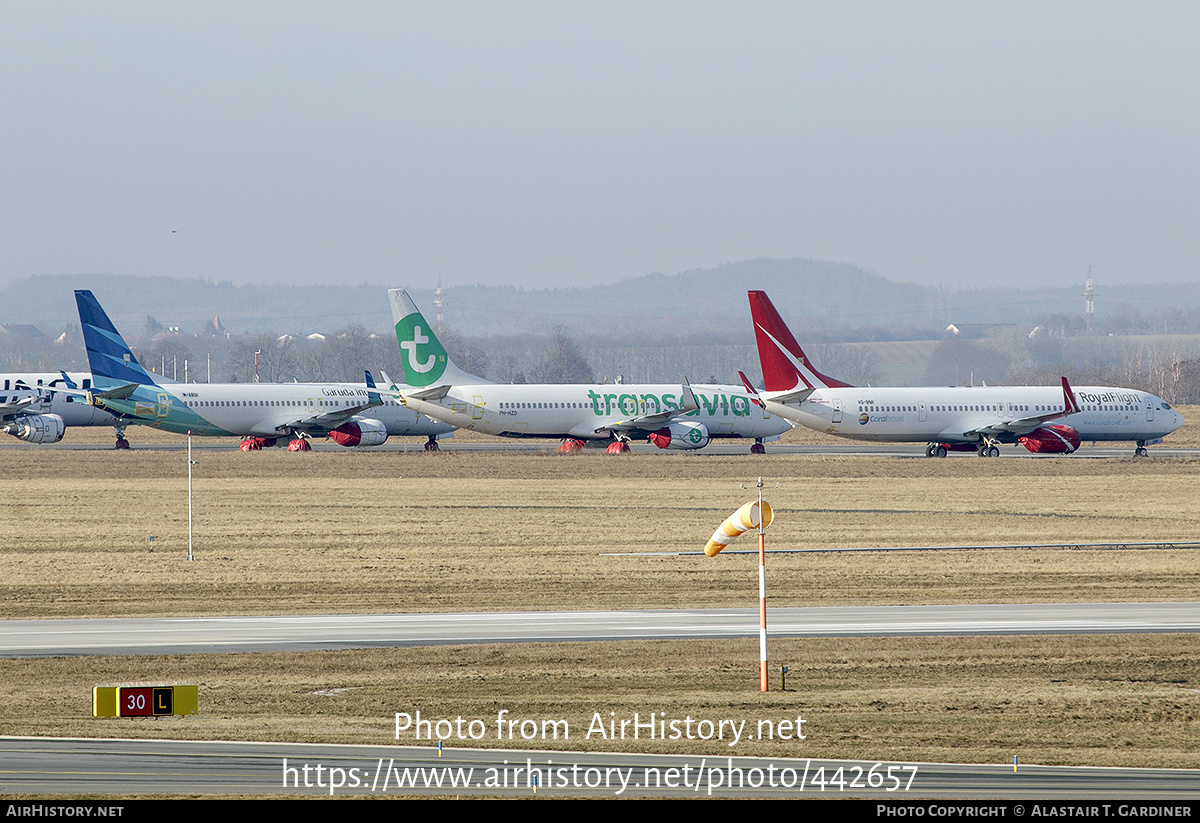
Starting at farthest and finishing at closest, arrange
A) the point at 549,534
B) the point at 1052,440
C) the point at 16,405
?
the point at 16,405
the point at 1052,440
the point at 549,534

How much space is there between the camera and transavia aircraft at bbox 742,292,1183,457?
68.0m

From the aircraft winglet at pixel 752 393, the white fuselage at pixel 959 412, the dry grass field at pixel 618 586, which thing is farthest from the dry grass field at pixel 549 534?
the aircraft winglet at pixel 752 393

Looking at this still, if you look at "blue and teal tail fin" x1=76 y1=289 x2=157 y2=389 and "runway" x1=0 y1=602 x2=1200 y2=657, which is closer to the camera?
"runway" x1=0 y1=602 x2=1200 y2=657

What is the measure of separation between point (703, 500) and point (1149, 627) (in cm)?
2524

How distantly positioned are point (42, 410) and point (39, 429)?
195 centimetres

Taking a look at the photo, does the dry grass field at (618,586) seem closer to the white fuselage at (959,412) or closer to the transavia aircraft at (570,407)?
the white fuselage at (959,412)

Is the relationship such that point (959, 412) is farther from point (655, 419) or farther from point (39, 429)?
point (39, 429)

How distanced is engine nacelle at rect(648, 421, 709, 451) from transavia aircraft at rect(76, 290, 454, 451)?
40.8 feet

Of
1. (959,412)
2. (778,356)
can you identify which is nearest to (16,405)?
(778,356)

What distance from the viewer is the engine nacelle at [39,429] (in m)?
81.5

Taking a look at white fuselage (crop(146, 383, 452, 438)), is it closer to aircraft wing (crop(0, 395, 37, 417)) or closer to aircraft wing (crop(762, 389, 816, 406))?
aircraft wing (crop(0, 395, 37, 417))

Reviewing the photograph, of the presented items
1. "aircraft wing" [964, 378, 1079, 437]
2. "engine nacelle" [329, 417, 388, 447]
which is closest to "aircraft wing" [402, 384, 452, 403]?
"engine nacelle" [329, 417, 388, 447]

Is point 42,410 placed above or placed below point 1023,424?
above

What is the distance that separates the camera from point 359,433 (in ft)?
254
